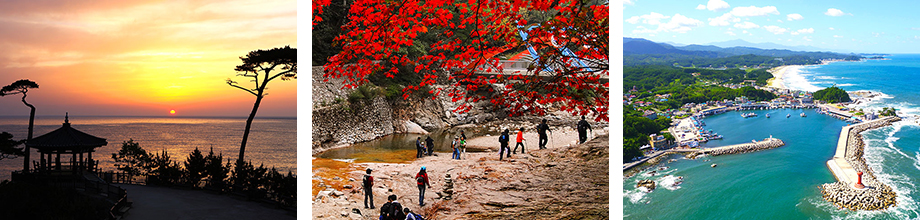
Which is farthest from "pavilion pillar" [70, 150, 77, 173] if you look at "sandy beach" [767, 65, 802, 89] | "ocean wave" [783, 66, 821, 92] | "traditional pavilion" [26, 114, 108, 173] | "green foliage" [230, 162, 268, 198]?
"ocean wave" [783, 66, 821, 92]

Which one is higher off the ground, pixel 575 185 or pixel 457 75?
pixel 457 75

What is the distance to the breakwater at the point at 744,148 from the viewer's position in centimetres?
395

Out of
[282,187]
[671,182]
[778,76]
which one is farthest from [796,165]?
[282,187]

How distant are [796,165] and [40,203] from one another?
25.5 ft

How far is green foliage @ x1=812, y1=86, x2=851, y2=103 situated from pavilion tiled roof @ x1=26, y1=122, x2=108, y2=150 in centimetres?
873

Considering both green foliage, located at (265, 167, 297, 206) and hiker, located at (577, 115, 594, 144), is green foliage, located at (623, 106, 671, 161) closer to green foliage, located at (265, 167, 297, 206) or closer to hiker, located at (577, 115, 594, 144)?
hiker, located at (577, 115, 594, 144)

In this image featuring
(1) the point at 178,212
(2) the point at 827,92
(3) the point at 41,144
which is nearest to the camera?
(2) the point at 827,92

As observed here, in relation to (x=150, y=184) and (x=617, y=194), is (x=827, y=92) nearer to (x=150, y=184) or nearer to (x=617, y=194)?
(x=617, y=194)

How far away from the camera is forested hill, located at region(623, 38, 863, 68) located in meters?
4.84

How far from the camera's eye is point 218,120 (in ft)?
21.7

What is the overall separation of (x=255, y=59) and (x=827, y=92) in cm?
781

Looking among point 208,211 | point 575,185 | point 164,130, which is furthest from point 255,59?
point 575,185

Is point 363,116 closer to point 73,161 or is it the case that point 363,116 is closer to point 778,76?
point 73,161

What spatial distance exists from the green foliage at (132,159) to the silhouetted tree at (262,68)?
1556mm
